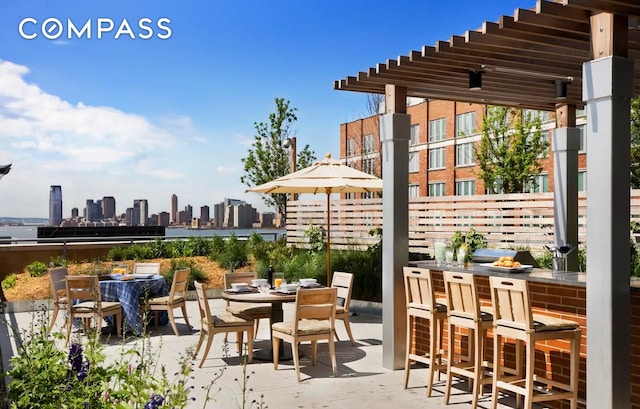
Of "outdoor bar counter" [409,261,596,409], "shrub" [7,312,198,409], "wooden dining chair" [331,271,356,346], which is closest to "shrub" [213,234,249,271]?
"wooden dining chair" [331,271,356,346]

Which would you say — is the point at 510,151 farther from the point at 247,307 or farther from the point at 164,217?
the point at 164,217

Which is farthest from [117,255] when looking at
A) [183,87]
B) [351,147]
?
[183,87]

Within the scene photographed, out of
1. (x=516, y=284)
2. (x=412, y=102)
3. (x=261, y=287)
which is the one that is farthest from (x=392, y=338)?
(x=412, y=102)

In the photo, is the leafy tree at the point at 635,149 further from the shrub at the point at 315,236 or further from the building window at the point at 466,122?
the building window at the point at 466,122

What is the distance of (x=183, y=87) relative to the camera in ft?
210

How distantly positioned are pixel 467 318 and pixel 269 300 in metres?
2.39

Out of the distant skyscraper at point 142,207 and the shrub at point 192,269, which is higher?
the distant skyscraper at point 142,207

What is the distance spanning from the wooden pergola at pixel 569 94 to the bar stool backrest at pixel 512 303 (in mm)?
457

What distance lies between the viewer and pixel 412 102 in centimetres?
4150

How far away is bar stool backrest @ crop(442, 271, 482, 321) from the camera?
18.5 feet

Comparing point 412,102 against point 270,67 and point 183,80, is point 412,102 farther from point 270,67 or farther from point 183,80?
point 183,80

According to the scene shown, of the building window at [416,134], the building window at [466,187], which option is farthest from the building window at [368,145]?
the building window at [416,134]

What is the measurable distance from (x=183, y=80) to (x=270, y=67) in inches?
666

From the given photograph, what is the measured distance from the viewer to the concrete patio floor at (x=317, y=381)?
5941mm
